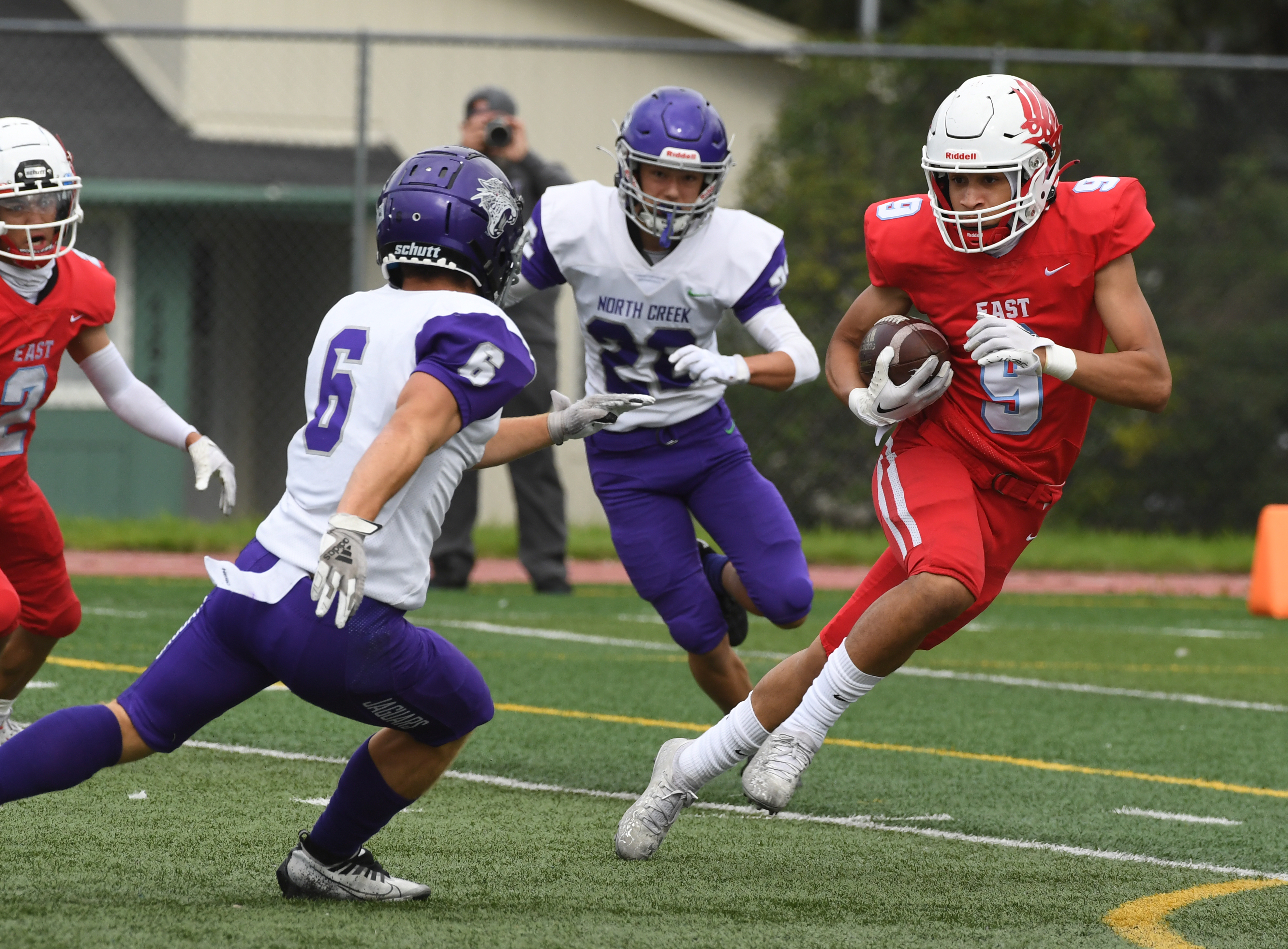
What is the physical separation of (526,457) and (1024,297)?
487cm

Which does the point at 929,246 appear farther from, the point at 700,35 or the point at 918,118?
the point at 700,35

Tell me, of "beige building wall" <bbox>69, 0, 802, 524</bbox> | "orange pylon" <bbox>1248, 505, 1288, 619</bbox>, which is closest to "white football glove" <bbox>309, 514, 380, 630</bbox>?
"orange pylon" <bbox>1248, 505, 1288, 619</bbox>

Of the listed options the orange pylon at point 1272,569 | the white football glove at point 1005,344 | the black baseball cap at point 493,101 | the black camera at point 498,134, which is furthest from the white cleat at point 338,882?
the orange pylon at point 1272,569

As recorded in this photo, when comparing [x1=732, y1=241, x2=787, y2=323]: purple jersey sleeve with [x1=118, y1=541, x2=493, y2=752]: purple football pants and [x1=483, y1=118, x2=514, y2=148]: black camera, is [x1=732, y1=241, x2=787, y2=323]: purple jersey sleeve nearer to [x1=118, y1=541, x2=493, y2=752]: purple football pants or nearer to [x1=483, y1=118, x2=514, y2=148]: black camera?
[x1=118, y1=541, x2=493, y2=752]: purple football pants

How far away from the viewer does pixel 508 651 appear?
7086 mm

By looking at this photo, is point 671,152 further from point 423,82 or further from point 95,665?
point 423,82

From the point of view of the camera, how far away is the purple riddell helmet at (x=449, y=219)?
10.7 feet

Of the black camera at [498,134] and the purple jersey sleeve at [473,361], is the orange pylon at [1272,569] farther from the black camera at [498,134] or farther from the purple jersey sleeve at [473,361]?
the purple jersey sleeve at [473,361]

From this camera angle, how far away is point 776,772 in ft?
12.1

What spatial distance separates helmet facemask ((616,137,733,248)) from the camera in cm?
475

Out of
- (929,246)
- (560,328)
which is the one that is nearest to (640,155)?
(929,246)

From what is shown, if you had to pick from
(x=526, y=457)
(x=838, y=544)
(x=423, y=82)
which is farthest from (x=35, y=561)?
(x=423, y=82)

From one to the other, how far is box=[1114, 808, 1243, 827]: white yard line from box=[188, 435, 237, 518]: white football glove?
2.46 meters

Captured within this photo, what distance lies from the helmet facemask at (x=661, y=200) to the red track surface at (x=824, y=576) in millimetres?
5025
